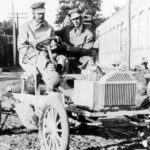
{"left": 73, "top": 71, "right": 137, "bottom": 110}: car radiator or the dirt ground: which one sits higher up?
{"left": 73, "top": 71, "right": 137, "bottom": 110}: car radiator

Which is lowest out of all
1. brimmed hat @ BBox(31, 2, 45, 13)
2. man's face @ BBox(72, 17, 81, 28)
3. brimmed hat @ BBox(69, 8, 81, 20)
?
man's face @ BBox(72, 17, 81, 28)

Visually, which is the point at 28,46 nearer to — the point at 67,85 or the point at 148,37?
the point at 67,85

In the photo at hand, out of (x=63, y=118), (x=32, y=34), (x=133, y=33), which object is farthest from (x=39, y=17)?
(x=133, y=33)

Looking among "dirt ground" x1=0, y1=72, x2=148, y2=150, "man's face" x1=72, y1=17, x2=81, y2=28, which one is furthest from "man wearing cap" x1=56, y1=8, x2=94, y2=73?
"dirt ground" x1=0, y1=72, x2=148, y2=150

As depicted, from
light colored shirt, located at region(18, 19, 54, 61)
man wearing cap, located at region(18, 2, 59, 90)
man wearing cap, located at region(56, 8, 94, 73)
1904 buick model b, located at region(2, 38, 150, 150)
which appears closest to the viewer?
1904 buick model b, located at region(2, 38, 150, 150)

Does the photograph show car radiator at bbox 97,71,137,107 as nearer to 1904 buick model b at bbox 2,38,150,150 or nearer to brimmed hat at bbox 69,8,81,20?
1904 buick model b at bbox 2,38,150,150

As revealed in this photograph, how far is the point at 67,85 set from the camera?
253 inches

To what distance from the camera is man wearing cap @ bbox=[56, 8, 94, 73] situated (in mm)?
7250

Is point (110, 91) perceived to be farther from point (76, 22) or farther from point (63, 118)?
point (76, 22)

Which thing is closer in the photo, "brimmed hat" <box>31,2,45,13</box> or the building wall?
"brimmed hat" <box>31,2,45,13</box>

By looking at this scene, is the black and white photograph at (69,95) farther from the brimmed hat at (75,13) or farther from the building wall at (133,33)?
the building wall at (133,33)

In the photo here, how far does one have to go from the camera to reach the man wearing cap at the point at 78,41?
7.25m

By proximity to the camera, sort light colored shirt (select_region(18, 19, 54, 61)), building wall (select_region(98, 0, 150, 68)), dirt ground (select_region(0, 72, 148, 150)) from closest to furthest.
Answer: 1. dirt ground (select_region(0, 72, 148, 150))
2. light colored shirt (select_region(18, 19, 54, 61))
3. building wall (select_region(98, 0, 150, 68))

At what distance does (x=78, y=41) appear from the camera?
289 inches
